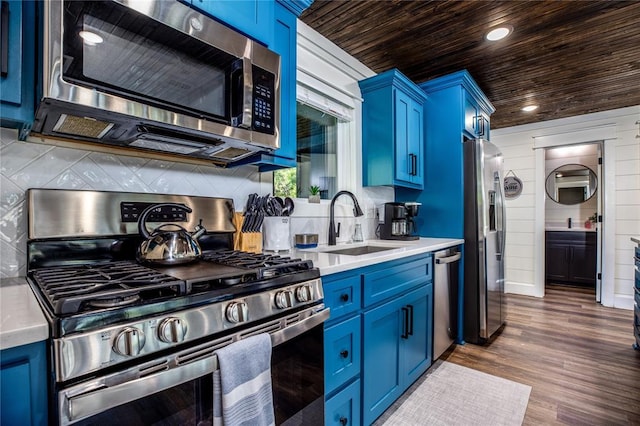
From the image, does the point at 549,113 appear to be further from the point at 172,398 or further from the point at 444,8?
the point at 172,398

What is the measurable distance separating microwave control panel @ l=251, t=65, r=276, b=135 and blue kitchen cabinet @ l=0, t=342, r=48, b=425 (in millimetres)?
985

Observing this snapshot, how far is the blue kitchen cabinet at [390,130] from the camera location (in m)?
2.62

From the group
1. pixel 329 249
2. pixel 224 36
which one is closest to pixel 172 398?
pixel 224 36

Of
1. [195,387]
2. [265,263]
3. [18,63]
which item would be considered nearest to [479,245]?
[265,263]

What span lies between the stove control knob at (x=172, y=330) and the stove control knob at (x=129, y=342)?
43 mm

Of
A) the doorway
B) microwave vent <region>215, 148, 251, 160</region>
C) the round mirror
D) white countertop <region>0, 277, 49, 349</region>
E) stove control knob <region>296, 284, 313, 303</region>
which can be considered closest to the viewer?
white countertop <region>0, 277, 49, 349</region>

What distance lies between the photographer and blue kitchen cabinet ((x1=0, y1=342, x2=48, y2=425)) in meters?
0.61

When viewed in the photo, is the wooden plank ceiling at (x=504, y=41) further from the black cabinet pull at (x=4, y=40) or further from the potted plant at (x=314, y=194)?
the black cabinet pull at (x=4, y=40)

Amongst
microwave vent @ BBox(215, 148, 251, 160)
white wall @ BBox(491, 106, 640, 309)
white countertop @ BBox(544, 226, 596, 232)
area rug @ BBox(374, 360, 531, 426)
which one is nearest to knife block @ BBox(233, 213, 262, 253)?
microwave vent @ BBox(215, 148, 251, 160)

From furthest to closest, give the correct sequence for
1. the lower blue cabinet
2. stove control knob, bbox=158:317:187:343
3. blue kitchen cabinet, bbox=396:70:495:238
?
blue kitchen cabinet, bbox=396:70:495:238 → the lower blue cabinet → stove control knob, bbox=158:317:187:343

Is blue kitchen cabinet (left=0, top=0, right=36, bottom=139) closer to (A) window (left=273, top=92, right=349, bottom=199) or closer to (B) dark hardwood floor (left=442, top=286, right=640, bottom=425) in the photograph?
(A) window (left=273, top=92, right=349, bottom=199)

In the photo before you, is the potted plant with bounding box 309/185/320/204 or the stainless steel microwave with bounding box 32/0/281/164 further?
the potted plant with bounding box 309/185/320/204

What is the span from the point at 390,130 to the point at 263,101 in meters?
1.53

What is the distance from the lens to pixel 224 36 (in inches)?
47.7
